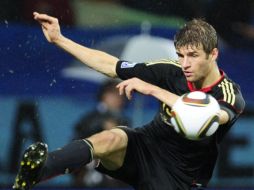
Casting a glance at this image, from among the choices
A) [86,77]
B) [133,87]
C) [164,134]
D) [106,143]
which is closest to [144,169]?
[164,134]

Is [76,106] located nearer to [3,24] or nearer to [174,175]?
[3,24]

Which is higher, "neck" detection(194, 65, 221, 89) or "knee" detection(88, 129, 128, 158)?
"neck" detection(194, 65, 221, 89)

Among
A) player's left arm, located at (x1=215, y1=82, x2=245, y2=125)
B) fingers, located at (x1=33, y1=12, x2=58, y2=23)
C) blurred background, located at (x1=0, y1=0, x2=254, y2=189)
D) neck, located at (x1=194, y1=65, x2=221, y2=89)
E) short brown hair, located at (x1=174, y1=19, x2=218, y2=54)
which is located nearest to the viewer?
player's left arm, located at (x1=215, y1=82, x2=245, y2=125)

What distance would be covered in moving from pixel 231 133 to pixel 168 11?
1.37 m

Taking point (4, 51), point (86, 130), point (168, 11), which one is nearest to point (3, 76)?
point (4, 51)

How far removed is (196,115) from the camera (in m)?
5.74

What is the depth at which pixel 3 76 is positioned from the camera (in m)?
8.83

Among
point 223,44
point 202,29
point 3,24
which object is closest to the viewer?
point 202,29

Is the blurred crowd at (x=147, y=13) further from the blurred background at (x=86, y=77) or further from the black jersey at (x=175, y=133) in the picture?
the black jersey at (x=175, y=133)

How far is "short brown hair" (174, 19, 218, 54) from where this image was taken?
6195 mm

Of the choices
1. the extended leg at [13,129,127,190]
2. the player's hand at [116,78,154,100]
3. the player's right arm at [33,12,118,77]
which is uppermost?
the player's hand at [116,78,154,100]

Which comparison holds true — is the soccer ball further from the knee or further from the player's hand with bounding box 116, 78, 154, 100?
the knee

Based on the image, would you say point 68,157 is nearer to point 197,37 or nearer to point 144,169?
point 144,169

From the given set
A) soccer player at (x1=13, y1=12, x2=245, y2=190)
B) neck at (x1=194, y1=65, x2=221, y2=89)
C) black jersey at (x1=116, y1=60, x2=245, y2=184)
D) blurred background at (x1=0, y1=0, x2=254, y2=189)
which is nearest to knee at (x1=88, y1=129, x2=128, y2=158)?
soccer player at (x1=13, y1=12, x2=245, y2=190)
